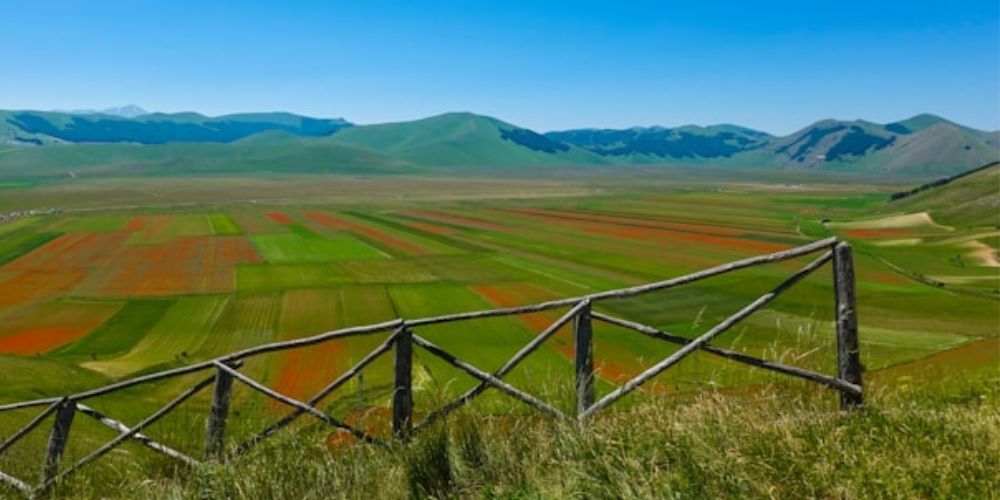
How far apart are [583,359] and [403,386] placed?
205 cm

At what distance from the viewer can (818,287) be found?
52844mm

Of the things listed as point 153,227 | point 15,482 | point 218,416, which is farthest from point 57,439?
point 153,227

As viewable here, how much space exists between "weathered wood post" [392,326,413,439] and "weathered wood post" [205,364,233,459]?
206 cm

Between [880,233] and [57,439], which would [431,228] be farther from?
[57,439]

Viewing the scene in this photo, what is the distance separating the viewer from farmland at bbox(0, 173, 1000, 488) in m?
28.5

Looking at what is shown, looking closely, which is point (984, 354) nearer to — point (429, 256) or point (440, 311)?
point (440, 311)

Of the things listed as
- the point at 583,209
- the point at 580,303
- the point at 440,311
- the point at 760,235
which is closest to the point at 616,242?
the point at 760,235

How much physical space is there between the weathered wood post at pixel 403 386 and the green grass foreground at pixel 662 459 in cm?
57

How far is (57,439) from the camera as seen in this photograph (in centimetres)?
908

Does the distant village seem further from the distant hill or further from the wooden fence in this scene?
the distant hill

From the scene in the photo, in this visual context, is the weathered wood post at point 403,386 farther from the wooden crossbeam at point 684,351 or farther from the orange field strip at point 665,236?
the orange field strip at point 665,236

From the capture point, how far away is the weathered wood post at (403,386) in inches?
303

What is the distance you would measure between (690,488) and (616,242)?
86720 mm

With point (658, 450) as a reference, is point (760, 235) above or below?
below
